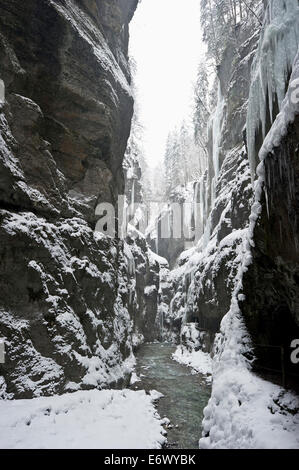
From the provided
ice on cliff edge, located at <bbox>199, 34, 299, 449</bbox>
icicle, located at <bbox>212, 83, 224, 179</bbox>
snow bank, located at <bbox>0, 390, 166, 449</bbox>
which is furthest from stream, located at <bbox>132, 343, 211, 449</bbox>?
icicle, located at <bbox>212, 83, 224, 179</bbox>

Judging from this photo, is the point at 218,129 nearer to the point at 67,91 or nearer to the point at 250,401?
the point at 67,91

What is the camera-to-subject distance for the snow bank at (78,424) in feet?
18.9

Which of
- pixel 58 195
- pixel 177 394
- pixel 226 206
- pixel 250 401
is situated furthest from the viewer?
pixel 226 206

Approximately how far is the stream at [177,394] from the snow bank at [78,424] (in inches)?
52.7

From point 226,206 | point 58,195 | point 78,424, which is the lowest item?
point 78,424

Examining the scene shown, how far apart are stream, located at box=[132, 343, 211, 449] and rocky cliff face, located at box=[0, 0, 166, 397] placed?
2.37m

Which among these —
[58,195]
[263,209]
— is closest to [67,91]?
[58,195]

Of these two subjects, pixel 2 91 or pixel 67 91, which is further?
pixel 67 91

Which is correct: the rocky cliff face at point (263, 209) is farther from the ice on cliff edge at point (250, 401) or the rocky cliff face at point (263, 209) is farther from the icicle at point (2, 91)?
the icicle at point (2, 91)

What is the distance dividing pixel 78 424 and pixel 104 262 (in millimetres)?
7734

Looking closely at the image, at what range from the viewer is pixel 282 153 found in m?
5.38

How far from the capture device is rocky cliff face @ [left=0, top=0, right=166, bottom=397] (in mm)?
9055

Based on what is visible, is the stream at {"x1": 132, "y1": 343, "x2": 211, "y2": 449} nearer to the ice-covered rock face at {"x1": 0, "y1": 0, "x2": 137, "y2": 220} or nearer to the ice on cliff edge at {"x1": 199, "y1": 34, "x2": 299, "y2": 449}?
the ice on cliff edge at {"x1": 199, "y1": 34, "x2": 299, "y2": 449}

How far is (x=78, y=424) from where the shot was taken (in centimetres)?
684
